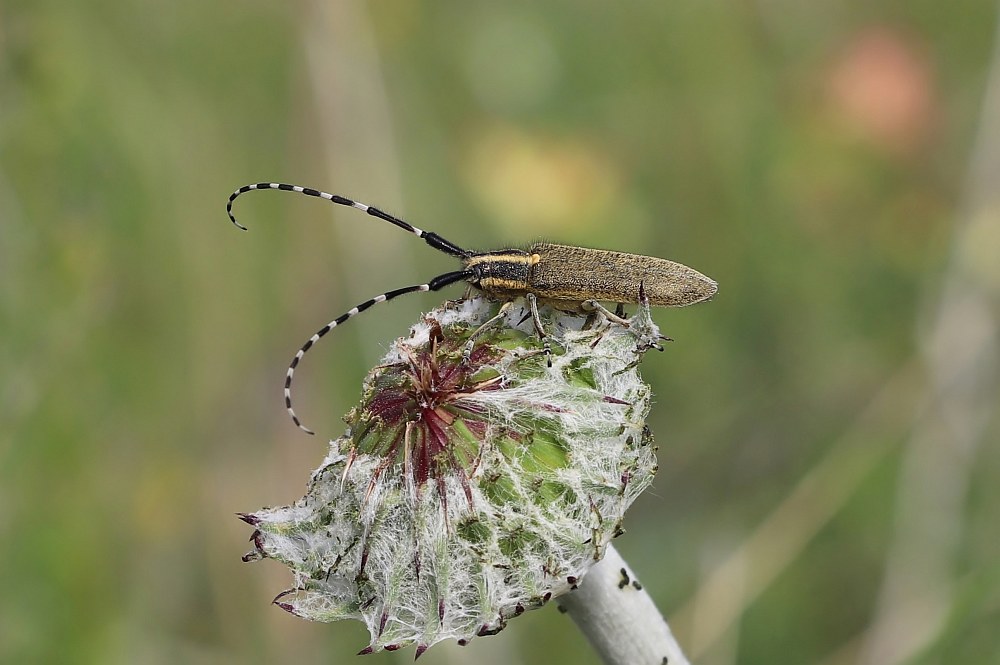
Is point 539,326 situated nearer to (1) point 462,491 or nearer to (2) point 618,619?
(1) point 462,491

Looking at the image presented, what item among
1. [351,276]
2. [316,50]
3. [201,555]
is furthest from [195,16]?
[201,555]

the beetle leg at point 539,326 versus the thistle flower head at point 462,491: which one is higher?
the beetle leg at point 539,326

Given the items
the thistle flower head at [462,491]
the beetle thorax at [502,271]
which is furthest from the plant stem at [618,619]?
the beetle thorax at [502,271]

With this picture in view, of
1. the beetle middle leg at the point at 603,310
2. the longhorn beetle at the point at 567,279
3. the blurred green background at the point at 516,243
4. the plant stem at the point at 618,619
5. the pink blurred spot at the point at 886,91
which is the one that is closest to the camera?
the plant stem at the point at 618,619

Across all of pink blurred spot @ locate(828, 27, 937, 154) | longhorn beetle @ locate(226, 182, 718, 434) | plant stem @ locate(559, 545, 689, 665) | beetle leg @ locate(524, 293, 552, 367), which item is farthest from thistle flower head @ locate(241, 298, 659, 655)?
pink blurred spot @ locate(828, 27, 937, 154)

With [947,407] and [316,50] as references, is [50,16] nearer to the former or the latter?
[316,50]

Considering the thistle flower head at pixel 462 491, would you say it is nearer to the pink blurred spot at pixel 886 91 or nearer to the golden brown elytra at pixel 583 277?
the golden brown elytra at pixel 583 277
